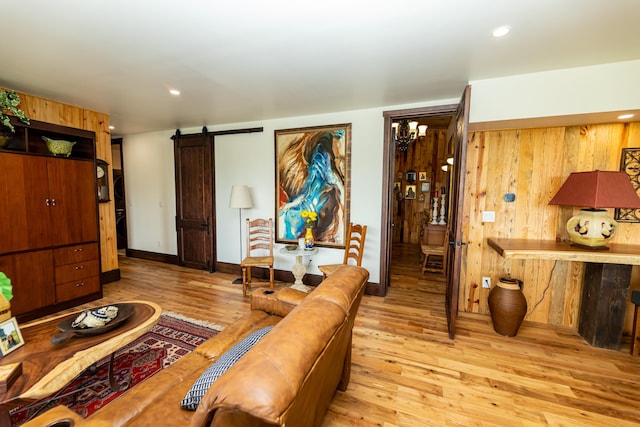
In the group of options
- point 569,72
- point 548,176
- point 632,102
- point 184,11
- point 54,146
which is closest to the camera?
point 184,11

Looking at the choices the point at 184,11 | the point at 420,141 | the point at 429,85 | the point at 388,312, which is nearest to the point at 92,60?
the point at 184,11

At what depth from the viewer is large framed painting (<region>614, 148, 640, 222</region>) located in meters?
2.55

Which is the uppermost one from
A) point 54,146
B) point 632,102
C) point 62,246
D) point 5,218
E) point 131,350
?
point 632,102

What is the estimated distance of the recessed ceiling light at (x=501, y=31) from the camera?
1791 mm

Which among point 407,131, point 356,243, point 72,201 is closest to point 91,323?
point 72,201

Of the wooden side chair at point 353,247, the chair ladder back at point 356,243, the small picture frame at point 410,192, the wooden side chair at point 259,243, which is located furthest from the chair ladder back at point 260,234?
the small picture frame at point 410,192

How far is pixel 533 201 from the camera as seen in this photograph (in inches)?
114

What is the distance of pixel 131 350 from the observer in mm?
2377

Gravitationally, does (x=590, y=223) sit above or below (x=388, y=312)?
above

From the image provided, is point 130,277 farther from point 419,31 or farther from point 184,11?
point 419,31

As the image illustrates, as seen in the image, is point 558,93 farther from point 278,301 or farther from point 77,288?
point 77,288

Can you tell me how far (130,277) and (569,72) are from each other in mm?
6186

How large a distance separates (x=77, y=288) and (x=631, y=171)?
20.4ft

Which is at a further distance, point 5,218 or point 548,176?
point 548,176
